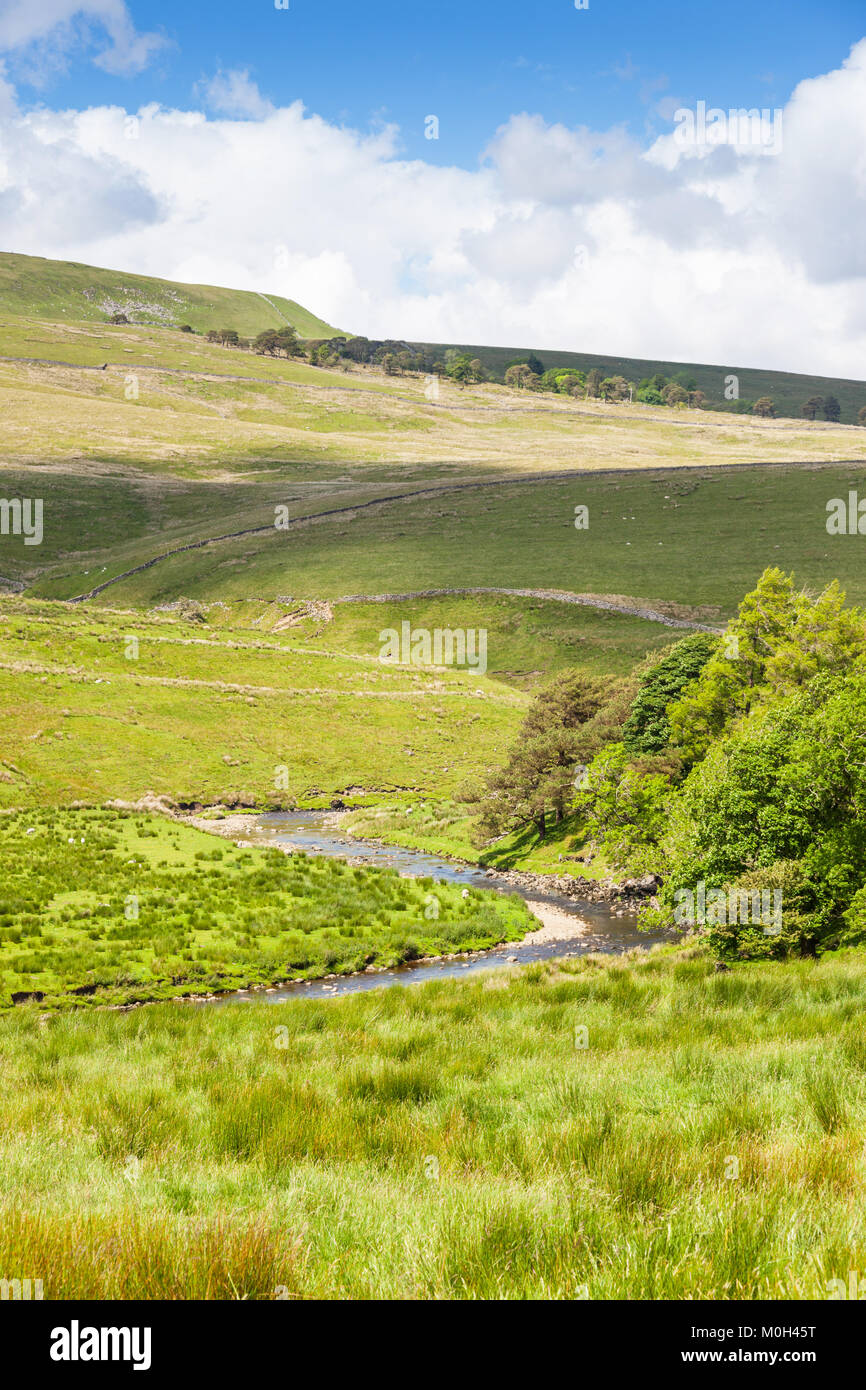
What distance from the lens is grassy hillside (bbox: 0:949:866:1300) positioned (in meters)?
3.24

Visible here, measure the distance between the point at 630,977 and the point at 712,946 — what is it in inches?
264

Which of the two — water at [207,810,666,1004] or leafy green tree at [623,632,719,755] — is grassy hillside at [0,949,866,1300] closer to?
water at [207,810,666,1004]

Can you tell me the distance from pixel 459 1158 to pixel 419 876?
3122 cm

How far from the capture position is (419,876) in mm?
36031

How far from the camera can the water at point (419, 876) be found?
2333 centimetres

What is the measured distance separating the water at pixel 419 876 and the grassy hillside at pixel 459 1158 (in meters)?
9.59

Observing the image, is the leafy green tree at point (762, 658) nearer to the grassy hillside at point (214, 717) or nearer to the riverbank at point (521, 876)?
the riverbank at point (521, 876)

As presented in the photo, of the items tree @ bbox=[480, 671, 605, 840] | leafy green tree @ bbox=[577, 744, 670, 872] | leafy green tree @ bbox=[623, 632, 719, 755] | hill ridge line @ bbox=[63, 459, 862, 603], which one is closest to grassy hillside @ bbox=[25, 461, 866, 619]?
hill ridge line @ bbox=[63, 459, 862, 603]

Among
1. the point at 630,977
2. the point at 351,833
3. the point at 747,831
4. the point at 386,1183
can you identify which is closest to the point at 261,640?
the point at 351,833

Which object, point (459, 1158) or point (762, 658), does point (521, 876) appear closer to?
point (762, 658)

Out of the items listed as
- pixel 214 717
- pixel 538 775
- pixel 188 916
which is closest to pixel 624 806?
pixel 538 775

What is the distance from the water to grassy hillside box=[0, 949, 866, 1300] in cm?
959

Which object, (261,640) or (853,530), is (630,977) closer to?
(261,640)

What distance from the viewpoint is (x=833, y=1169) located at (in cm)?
448
